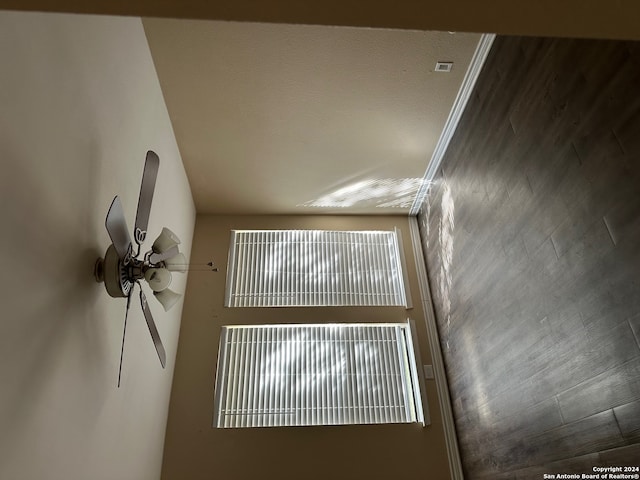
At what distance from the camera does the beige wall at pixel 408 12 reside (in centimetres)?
91

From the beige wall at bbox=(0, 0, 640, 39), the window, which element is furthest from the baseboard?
the beige wall at bbox=(0, 0, 640, 39)

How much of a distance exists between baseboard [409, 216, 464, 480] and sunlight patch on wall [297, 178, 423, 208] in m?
0.34

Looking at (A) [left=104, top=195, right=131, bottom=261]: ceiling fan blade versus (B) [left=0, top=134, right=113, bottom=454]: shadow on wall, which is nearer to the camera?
(B) [left=0, top=134, right=113, bottom=454]: shadow on wall

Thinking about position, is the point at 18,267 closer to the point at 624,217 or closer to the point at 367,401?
the point at 624,217

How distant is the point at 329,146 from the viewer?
133 inches

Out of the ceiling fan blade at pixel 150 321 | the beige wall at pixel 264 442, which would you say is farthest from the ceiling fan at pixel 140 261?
the beige wall at pixel 264 442

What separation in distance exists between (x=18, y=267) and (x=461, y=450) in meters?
3.06

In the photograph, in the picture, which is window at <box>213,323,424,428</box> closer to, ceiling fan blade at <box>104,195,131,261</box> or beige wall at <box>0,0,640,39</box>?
ceiling fan blade at <box>104,195,131,261</box>

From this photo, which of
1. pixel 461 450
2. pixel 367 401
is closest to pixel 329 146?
pixel 367 401

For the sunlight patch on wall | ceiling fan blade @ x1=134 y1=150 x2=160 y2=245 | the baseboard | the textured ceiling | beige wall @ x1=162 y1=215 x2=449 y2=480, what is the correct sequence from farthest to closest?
the sunlight patch on wall
the baseboard
beige wall @ x1=162 y1=215 x2=449 y2=480
the textured ceiling
ceiling fan blade @ x1=134 y1=150 x2=160 y2=245

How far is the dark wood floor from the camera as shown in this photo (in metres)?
1.65

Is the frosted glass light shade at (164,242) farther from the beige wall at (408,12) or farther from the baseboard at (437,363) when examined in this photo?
the baseboard at (437,363)

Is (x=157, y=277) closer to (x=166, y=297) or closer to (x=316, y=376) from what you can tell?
(x=166, y=297)

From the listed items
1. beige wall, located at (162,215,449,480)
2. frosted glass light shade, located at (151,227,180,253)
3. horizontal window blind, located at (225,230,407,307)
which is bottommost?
beige wall, located at (162,215,449,480)
